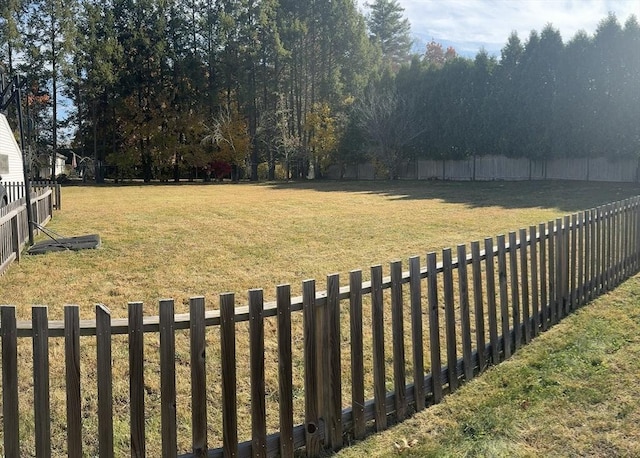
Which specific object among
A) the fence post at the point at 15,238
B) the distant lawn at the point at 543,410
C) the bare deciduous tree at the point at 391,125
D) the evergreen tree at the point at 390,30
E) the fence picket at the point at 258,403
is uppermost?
the evergreen tree at the point at 390,30

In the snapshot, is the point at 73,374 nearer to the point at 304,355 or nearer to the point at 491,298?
the point at 304,355

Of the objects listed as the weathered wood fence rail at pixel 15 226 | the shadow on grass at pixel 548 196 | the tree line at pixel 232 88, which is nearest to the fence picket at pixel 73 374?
the weathered wood fence rail at pixel 15 226

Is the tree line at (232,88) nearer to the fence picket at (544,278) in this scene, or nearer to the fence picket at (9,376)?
the fence picket at (544,278)

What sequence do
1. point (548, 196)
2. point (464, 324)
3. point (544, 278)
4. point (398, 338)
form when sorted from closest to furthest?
point (398, 338) < point (464, 324) < point (544, 278) < point (548, 196)

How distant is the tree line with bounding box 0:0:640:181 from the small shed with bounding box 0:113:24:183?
21584mm

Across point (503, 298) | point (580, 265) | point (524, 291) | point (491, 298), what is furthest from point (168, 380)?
point (580, 265)

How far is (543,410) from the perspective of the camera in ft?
12.1

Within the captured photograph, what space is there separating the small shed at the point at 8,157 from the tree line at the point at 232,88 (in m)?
21.6

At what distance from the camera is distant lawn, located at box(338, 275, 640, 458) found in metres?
3.26

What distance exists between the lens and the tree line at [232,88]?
3797 centimetres

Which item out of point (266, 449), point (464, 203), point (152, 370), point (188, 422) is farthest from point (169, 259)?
point (464, 203)

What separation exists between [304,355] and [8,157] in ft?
62.0

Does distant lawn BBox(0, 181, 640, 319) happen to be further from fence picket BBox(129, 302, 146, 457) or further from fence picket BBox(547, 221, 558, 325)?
fence picket BBox(129, 302, 146, 457)

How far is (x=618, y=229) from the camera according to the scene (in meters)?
6.86
